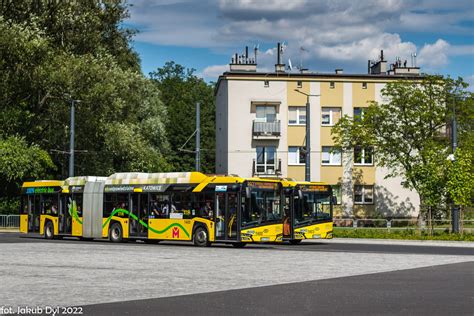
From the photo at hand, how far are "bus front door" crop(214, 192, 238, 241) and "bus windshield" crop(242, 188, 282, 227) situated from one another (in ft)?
1.42

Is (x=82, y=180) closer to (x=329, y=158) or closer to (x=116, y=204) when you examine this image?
(x=116, y=204)

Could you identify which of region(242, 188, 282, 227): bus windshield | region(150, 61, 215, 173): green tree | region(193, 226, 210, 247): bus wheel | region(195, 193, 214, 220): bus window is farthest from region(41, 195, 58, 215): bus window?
region(150, 61, 215, 173): green tree

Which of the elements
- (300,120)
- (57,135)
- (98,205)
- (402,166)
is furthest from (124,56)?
(98,205)

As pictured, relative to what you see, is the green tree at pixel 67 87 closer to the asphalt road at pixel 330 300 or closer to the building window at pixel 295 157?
the building window at pixel 295 157

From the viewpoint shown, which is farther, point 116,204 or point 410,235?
point 410,235

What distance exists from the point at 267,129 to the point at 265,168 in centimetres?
319

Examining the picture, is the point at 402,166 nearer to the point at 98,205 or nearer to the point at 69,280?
the point at 98,205

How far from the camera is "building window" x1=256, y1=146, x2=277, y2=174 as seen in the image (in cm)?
7131

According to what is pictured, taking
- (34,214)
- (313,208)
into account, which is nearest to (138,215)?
(313,208)

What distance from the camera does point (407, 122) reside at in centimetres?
6312

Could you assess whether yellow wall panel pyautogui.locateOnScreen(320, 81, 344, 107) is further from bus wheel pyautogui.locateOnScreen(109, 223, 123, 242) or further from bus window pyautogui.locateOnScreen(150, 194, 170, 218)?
bus window pyautogui.locateOnScreen(150, 194, 170, 218)

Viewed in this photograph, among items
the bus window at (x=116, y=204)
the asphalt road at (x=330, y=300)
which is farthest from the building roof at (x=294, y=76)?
the asphalt road at (x=330, y=300)

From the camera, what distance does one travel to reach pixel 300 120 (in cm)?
7194

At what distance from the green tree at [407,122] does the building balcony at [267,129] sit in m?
6.95
